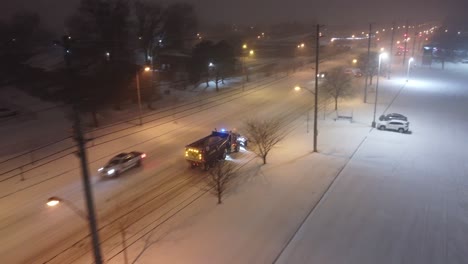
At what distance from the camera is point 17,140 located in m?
29.0

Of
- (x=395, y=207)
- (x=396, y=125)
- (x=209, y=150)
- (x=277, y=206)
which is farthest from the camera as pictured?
(x=396, y=125)

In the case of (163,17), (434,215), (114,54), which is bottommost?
(434,215)

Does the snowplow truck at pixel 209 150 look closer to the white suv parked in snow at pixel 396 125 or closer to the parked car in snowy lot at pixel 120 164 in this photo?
the parked car in snowy lot at pixel 120 164

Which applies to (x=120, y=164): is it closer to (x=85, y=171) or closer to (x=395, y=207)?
(x=85, y=171)

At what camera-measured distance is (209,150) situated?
22.4 m

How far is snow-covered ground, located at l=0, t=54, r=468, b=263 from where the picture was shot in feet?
48.3

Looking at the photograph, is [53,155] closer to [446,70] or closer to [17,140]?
[17,140]

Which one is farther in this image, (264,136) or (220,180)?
(264,136)

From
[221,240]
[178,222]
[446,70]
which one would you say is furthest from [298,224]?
[446,70]

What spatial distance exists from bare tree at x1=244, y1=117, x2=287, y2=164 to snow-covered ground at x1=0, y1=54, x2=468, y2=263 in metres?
0.79

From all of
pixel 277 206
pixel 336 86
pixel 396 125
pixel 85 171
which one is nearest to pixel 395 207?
pixel 277 206

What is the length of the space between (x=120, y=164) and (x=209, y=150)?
536cm

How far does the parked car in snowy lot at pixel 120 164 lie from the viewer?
70.5 ft

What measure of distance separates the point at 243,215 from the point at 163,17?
166 ft
